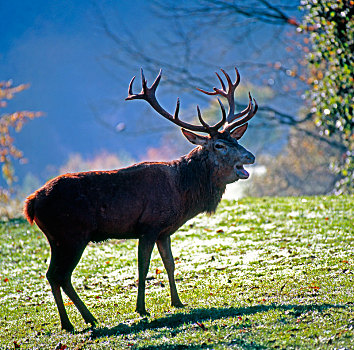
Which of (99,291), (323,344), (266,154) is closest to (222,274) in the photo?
(99,291)

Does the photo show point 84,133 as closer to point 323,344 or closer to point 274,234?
point 274,234

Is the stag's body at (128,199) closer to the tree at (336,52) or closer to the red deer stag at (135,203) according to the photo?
the red deer stag at (135,203)

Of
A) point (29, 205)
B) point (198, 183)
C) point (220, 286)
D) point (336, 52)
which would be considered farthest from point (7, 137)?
point (29, 205)

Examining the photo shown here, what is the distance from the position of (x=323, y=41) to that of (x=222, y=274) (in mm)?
7055

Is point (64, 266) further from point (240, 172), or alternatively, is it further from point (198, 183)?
point (240, 172)

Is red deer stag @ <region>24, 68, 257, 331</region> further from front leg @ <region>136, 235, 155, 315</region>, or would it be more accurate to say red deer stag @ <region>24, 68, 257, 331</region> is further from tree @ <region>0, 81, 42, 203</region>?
tree @ <region>0, 81, 42, 203</region>

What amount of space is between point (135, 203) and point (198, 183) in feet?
3.43

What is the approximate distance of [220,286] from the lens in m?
9.66

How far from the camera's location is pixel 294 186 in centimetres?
3406

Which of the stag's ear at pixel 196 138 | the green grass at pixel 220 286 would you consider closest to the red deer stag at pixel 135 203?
the stag's ear at pixel 196 138

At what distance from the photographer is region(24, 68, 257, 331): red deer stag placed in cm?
802

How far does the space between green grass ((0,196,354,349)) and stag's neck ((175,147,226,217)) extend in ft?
4.27

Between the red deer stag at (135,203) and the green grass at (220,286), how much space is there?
690 mm

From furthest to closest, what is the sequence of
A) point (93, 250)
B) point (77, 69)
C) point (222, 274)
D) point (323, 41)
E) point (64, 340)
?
point (77, 69)
point (323, 41)
point (93, 250)
point (222, 274)
point (64, 340)
